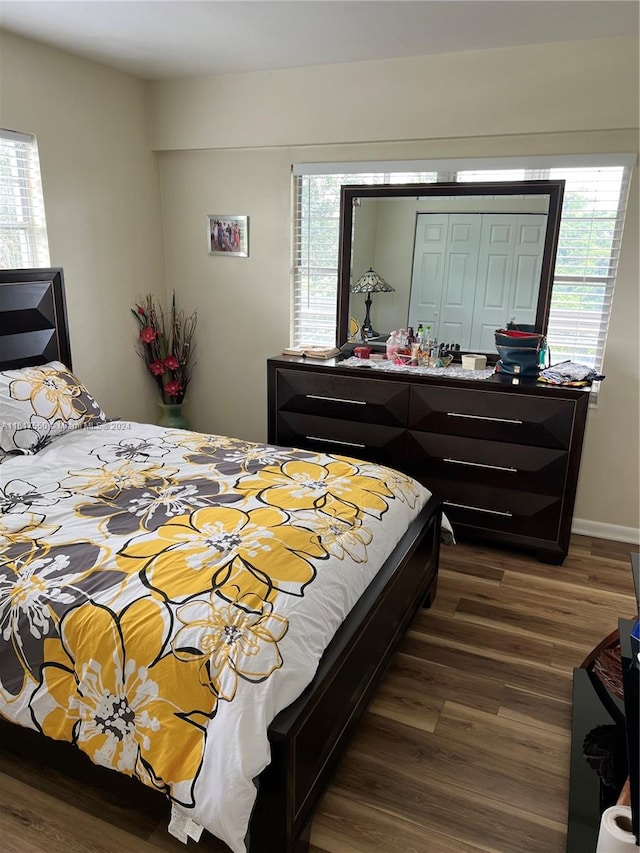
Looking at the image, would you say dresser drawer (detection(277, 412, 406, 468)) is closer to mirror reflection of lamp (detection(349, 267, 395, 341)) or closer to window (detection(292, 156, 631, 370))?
mirror reflection of lamp (detection(349, 267, 395, 341))

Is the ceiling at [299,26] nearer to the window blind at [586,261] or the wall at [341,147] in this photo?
the wall at [341,147]

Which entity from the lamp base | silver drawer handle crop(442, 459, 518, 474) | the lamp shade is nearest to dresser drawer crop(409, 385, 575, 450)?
silver drawer handle crop(442, 459, 518, 474)

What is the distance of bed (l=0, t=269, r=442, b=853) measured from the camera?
1.45 m

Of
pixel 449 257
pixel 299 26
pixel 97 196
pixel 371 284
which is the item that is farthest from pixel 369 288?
pixel 97 196

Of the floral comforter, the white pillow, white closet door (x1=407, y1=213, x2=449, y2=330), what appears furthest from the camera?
white closet door (x1=407, y1=213, x2=449, y2=330)

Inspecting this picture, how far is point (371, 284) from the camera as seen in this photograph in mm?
3805

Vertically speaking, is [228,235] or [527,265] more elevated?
[228,235]

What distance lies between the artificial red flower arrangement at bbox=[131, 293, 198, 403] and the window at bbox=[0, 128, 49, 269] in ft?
2.71

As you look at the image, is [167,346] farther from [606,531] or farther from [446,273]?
[606,531]

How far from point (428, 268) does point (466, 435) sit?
1039 millimetres

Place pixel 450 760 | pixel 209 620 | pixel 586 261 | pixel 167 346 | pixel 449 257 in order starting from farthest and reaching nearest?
pixel 167 346, pixel 449 257, pixel 586 261, pixel 450 760, pixel 209 620

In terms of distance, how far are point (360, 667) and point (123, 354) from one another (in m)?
2.86

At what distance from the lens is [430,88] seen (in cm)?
331

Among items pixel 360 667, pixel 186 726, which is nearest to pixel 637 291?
pixel 360 667
